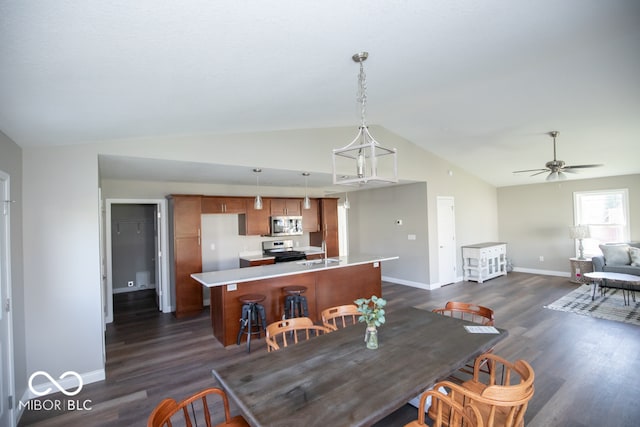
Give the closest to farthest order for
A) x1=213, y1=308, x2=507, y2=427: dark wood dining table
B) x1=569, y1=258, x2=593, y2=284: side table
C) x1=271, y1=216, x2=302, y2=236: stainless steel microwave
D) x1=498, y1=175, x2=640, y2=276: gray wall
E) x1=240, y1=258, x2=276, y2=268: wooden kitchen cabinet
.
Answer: x1=213, y1=308, x2=507, y2=427: dark wood dining table, x1=240, y1=258, x2=276, y2=268: wooden kitchen cabinet, x1=271, y1=216, x2=302, y2=236: stainless steel microwave, x1=569, y1=258, x2=593, y2=284: side table, x1=498, y1=175, x2=640, y2=276: gray wall

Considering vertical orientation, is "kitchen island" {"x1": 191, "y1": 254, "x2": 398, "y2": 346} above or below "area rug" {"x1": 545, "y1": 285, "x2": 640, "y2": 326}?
above

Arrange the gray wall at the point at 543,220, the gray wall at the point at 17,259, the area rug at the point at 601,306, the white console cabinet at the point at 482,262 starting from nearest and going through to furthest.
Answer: the gray wall at the point at 17,259 < the area rug at the point at 601,306 < the white console cabinet at the point at 482,262 < the gray wall at the point at 543,220

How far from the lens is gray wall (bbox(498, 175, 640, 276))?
23.5 feet

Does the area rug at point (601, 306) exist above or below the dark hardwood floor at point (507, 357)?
below

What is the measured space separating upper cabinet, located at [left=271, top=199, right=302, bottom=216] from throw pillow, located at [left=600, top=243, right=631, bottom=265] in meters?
6.29

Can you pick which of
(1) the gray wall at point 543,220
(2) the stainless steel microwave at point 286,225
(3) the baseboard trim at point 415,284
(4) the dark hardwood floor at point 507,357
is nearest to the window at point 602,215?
(1) the gray wall at point 543,220

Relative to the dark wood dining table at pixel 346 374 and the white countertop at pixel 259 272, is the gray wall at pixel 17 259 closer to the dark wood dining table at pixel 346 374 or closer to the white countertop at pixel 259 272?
the white countertop at pixel 259 272

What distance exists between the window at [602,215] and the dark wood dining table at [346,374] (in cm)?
686

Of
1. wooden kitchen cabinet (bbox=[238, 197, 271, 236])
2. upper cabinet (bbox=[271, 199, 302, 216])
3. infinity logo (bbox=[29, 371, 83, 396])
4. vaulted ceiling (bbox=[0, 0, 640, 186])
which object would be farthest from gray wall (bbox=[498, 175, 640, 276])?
infinity logo (bbox=[29, 371, 83, 396])

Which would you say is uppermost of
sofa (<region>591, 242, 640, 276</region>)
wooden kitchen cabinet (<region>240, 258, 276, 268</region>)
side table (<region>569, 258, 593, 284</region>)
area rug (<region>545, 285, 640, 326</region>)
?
wooden kitchen cabinet (<region>240, 258, 276, 268</region>)

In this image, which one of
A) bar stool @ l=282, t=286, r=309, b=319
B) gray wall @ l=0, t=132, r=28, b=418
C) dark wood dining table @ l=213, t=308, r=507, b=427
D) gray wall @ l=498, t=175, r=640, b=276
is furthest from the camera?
gray wall @ l=498, t=175, r=640, b=276

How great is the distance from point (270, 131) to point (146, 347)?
10.5ft

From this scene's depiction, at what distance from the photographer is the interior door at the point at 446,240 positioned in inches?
266

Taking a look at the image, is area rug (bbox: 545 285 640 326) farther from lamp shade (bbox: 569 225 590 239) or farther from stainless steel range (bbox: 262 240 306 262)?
stainless steel range (bbox: 262 240 306 262)
